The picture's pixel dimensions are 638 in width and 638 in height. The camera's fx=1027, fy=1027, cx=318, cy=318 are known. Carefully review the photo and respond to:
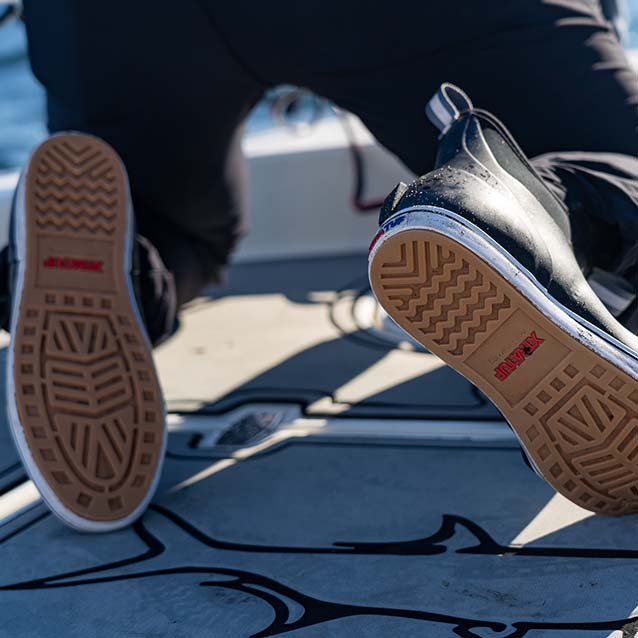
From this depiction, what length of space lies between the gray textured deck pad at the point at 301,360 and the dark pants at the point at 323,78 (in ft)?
0.56

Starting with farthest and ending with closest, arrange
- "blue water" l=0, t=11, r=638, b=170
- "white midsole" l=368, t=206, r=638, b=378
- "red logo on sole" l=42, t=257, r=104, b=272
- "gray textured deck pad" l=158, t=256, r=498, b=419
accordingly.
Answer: "blue water" l=0, t=11, r=638, b=170 → "gray textured deck pad" l=158, t=256, r=498, b=419 → "red logo on sole" l=42, t=257, r=104, b=272 → "white midsole" l=368, t=206, r=638, b=378

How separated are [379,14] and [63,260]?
1.67 ft

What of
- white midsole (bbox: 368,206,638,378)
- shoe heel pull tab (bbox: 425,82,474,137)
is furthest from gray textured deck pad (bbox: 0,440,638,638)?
shoe heel pull tab (bbox: 425,82,474,137)

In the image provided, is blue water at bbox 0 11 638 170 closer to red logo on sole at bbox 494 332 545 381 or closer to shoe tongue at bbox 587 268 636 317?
shoe tongue at bbox 587 268 636 317

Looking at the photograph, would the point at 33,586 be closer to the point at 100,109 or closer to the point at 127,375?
the point at 127,375

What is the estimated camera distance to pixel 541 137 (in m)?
1.27

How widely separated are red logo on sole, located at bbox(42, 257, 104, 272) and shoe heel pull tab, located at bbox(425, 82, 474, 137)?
448 mm

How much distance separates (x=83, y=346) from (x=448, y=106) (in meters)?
0.50

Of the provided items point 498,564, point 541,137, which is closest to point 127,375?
point 498,564

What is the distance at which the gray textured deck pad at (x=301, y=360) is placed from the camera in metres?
1.57

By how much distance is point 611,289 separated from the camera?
1.14 m

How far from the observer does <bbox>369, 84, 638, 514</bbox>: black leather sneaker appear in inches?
36.0

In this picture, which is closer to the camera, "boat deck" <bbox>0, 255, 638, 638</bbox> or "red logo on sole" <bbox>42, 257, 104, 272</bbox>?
"boat deck" <bbox>0, 255, 638, 638</bbox>

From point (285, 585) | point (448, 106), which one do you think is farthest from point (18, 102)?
point (285, 585)
